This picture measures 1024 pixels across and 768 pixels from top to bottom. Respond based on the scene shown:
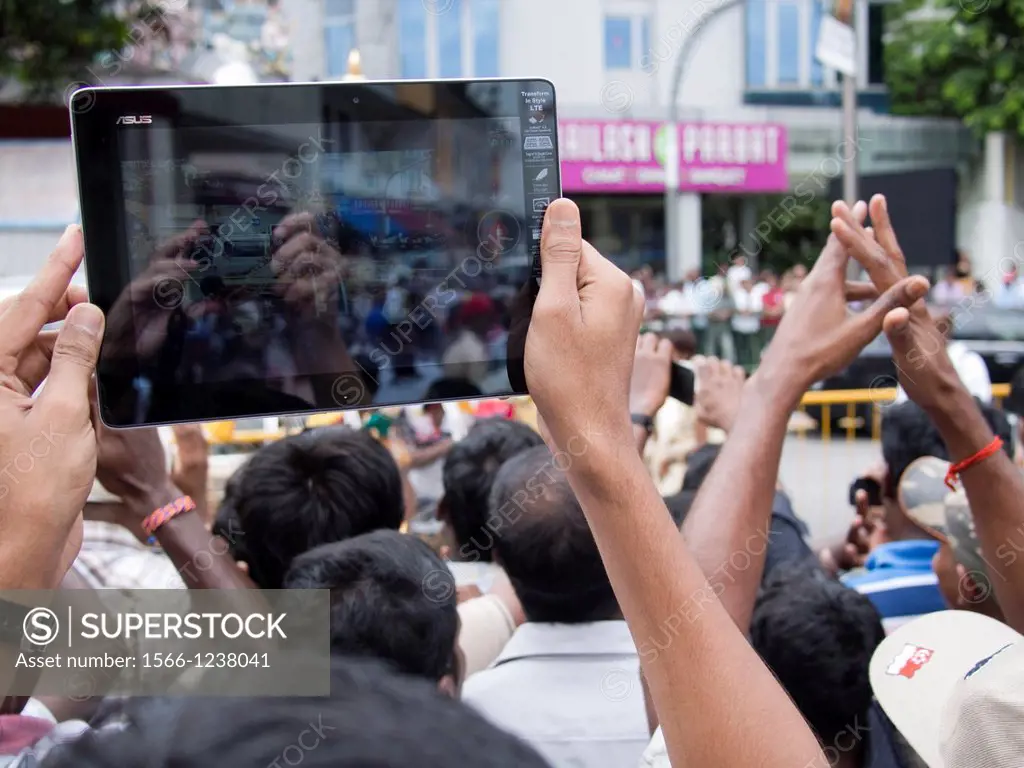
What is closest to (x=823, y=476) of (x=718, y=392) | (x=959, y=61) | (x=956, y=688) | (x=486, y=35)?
(x=718, y=392)

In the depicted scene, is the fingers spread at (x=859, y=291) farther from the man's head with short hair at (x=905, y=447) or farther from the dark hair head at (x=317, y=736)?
the dark hair head at (x=317, y=736)

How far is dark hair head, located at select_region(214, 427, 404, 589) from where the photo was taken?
2.16 metres

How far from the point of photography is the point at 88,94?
1284 millimetres

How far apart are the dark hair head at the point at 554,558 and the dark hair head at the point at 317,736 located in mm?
1224

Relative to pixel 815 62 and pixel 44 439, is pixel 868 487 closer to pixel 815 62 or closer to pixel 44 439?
pixel 44 439

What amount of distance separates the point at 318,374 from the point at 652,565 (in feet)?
1.96

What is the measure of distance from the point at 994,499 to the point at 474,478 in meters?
1.50

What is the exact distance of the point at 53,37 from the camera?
8.98m

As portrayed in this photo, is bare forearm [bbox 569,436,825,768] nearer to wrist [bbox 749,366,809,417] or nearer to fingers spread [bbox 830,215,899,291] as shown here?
wrist [bbox 749,366,809,417]

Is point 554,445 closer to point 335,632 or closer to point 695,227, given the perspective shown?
point 335,632

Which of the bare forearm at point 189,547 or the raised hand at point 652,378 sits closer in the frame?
the bare forearm at point 189,547

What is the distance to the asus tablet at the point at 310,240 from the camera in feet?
4.34

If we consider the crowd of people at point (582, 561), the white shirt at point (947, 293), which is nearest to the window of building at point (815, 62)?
the white shirt at point (947, 293)

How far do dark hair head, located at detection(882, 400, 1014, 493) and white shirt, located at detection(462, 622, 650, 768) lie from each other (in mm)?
1299
